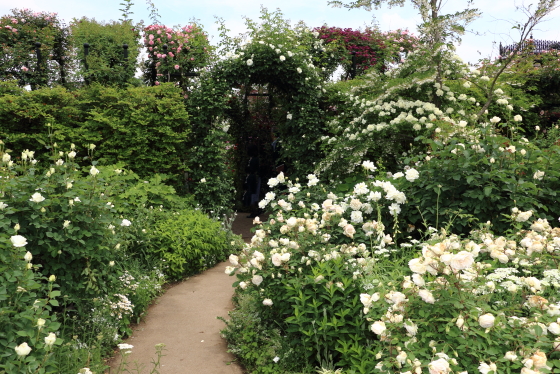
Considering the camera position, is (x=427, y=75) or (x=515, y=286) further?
(x=427, y=75)

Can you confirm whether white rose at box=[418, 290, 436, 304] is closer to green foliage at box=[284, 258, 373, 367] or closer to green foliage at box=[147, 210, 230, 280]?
green foliage at box=[284, 258, 373, 367]

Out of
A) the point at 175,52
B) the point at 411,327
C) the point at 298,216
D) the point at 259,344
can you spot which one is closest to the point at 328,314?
the point at 259,344

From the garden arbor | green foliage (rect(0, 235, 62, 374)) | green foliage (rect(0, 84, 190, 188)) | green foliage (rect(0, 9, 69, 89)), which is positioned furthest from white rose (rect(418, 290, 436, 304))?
green foliage (rect(0, 9, 69, 89))

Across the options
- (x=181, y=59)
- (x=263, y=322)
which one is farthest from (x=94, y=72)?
(x=263, y=322)

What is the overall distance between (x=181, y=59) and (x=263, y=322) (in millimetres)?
6330

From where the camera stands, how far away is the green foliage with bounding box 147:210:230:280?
561 centimetres

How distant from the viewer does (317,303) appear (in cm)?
317

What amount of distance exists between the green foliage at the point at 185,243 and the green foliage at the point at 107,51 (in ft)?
11.9

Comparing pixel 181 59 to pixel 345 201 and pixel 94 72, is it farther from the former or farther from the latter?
pixel 345 201

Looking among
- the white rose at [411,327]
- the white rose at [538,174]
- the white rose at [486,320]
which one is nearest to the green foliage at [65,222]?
the white rose at [411,327]

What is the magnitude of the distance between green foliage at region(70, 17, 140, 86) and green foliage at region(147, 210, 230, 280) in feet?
11.9

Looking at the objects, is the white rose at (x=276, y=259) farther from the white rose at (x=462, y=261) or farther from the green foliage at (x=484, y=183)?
the white rose at (x=462, y=261)

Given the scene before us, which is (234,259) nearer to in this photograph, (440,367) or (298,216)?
(298,216)

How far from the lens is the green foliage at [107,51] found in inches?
341
